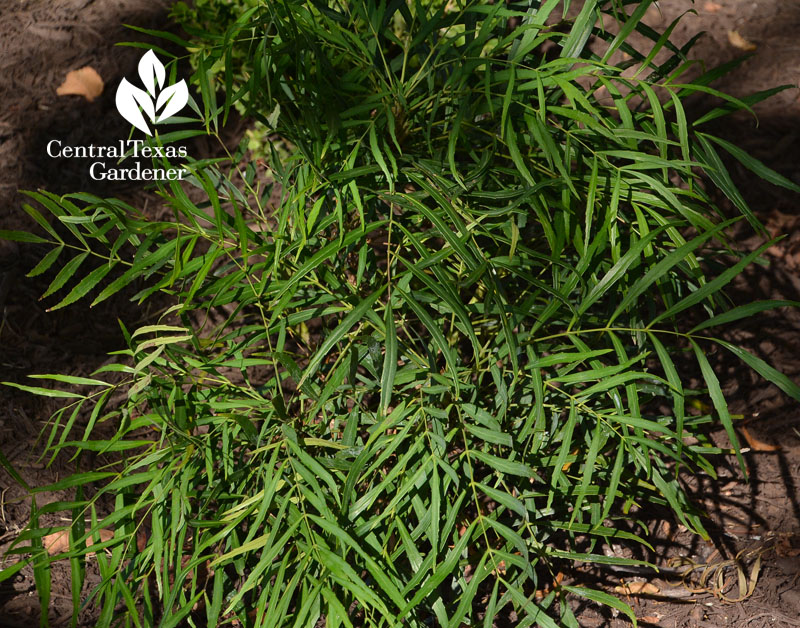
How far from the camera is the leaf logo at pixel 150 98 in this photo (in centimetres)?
134

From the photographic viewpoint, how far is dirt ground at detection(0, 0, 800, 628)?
1524 mm

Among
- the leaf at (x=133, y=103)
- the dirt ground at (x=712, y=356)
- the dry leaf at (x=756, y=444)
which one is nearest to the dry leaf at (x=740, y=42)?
the dirt ground at (x=712, y=356)

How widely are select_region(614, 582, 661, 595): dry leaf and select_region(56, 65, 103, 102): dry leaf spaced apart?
2.04 metres

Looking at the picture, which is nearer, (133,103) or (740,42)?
(133,103)

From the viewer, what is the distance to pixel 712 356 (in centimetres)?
170

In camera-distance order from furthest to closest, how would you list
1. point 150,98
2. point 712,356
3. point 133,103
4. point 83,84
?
point 83,84 → point 712,356 → point 133,103 → point 150,98

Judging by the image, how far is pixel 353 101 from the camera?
3.85 feet

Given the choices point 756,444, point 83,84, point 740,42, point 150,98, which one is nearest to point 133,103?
point 150,98

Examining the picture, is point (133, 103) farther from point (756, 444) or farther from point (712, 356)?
point (756, 444)

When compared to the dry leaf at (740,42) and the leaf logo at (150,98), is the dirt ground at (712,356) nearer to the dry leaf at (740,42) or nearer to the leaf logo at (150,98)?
the dry leaf at (740,42)

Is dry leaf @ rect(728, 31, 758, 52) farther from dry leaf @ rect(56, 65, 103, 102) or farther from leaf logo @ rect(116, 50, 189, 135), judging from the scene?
dry leaf @ rect(56, 65, 103, 102)

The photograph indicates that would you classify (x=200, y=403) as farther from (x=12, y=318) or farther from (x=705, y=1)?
(x=705, y=1)

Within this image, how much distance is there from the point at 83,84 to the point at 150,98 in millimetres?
842

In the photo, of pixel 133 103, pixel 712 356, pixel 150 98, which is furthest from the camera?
pixel 712 356
